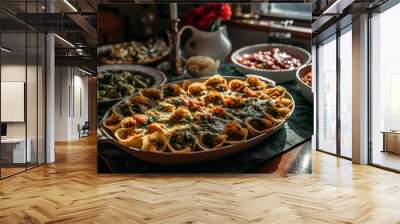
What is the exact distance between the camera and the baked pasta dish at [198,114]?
20.1 ft

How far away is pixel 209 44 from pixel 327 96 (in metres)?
4.76

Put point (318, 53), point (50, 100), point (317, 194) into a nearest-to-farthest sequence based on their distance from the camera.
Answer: point (317, 194), point (50, 100), point (318, 53)

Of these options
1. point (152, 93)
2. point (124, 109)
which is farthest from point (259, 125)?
point (124, 109)

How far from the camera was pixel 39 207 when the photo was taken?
4.25 m

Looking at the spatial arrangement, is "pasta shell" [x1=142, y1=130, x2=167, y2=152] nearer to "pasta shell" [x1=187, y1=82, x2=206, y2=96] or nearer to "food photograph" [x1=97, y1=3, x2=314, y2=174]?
"food photograph" [x1=97, y1=3, x2=314, y2=174]

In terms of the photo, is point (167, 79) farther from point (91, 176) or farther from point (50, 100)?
Result: point (50, 100)

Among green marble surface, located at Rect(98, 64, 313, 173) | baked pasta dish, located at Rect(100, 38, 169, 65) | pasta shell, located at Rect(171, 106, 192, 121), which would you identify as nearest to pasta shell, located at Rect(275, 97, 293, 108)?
green marble surface, located at Rect(98, 64, 313, 173)

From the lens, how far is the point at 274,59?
20.7ft

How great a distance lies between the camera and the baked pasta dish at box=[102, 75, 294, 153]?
6121 millimetres

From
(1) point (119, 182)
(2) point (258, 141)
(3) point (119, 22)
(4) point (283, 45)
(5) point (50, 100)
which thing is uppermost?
(3) point (119, 22)

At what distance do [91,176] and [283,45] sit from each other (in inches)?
147

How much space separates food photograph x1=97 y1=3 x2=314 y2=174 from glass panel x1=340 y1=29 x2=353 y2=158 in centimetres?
241

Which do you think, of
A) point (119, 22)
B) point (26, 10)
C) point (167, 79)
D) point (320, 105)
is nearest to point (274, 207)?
point (167, 79)

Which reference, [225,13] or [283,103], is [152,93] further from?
[283,103]
